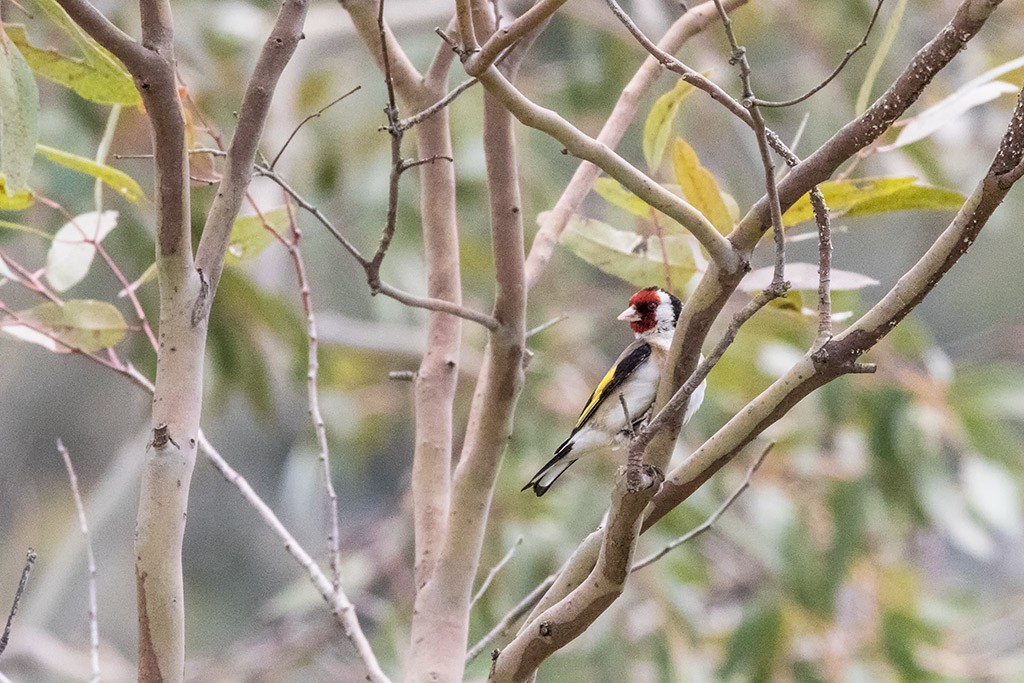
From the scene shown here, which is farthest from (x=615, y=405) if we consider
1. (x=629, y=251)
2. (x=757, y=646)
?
(x=757, y=646)

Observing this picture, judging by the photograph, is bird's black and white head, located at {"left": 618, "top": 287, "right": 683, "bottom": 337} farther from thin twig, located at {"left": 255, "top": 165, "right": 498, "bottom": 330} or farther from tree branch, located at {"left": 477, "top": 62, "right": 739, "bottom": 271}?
tree branch, located at {"left": 477, "top": 62, "right": 739, "bottom": 271}

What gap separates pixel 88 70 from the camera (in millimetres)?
1198

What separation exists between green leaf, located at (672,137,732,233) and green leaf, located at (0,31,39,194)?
62 centimetres

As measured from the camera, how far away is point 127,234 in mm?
2580

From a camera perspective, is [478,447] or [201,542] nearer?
[478,447]

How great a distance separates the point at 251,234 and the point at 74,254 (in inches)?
8.4

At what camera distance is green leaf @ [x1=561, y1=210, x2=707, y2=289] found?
50.2 inches

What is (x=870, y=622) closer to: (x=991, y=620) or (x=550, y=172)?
(x=991, y=620)

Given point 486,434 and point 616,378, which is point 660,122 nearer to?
point 486,434

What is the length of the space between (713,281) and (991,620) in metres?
4.07

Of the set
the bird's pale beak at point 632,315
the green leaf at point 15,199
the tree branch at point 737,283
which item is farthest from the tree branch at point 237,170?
the bird's pale beak at point 632,315

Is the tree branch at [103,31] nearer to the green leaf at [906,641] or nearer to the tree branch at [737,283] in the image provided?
the tree branch at [737,283]

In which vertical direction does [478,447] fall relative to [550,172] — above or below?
below

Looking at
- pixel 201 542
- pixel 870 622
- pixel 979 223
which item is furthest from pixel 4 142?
pixel 201 542
